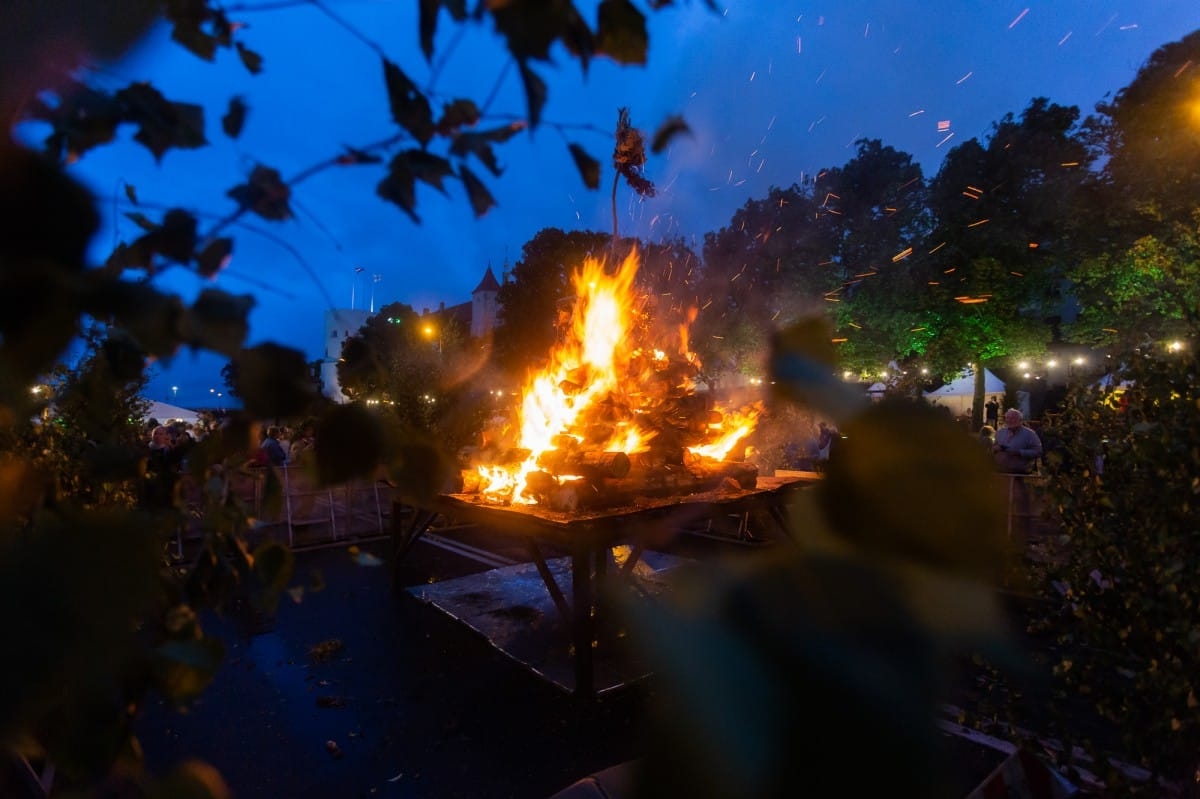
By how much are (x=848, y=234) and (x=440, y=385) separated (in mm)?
21311

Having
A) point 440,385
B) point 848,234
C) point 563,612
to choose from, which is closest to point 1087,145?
point 848,234

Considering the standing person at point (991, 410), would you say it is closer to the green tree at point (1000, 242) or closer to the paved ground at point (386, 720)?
the green tree at point (1000, 242)

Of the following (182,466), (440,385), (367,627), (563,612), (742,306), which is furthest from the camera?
(742,306)

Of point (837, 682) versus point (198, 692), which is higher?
point (837, 682)

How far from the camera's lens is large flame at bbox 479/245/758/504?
24.1 ft

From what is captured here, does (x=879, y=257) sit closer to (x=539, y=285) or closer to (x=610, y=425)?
(x=539, y=285)

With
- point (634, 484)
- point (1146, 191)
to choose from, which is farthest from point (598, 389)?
point (1146, 191)

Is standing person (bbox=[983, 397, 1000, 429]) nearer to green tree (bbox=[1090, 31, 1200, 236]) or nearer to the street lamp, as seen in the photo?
green tree (bbox=[1090, 31, 1200, 236])

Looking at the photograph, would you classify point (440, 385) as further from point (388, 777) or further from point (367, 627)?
point (388, 777)

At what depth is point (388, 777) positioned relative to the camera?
429 cm

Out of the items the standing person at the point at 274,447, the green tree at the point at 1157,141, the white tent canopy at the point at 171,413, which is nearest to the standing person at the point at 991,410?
the green tree at the point at 1157,141

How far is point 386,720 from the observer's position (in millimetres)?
5047

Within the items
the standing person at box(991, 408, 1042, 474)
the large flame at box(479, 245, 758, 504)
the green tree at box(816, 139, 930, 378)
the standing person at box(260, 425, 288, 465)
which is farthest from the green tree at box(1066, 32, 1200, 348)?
the standing person at box(260, 425, 288, 465)

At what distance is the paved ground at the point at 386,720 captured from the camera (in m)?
4.27
